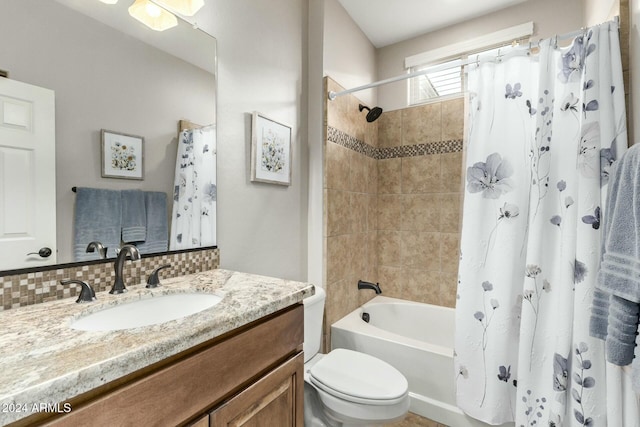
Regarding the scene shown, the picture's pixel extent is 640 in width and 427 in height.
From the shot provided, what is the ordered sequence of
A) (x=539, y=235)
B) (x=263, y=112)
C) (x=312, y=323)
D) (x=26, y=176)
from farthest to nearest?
(x=263, y=112), (x=312, y=323), (x=539, y=235), (x=26, y=176)

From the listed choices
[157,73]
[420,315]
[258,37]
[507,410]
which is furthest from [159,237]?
[420,315]

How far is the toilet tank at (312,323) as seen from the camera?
1.52m

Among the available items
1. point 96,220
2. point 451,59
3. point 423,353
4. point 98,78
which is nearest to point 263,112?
point 98,78

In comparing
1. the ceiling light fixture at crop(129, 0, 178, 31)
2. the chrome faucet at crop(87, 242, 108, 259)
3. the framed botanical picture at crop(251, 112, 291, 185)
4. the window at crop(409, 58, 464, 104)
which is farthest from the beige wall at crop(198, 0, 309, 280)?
the window at crop(409, 58, 464, 104)

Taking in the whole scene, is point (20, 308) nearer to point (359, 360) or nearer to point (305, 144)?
point (359, 360)

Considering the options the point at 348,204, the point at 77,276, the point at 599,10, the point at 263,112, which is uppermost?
the point at 599,10

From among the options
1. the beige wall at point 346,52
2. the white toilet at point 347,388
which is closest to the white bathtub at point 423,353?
the white toilet at point 347,388

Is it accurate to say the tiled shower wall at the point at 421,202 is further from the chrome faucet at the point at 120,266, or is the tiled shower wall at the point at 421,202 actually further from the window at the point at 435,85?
the chrome faucet at the point at 120,266

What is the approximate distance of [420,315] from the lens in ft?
7.89

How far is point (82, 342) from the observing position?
1.93 feet

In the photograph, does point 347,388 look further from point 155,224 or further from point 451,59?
point 451,59

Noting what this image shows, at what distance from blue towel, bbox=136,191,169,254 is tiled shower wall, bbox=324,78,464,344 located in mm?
1057

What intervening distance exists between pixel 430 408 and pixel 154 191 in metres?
1.84

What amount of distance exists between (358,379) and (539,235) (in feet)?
3.52
